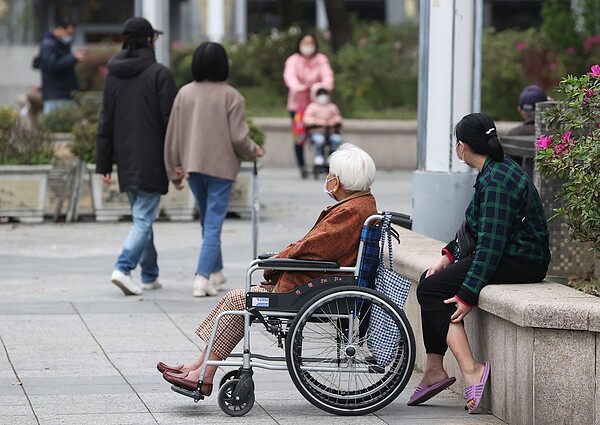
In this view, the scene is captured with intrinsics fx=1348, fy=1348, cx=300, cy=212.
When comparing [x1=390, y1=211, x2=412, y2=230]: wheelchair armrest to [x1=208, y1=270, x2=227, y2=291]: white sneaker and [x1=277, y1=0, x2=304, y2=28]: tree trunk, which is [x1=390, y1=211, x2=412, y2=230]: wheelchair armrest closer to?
[x1=208, y1=270, x2=227, y2=291]: white sneaker

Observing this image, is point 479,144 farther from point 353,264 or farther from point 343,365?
point 343,365

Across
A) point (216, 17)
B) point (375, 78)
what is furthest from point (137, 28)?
point (216, 17)

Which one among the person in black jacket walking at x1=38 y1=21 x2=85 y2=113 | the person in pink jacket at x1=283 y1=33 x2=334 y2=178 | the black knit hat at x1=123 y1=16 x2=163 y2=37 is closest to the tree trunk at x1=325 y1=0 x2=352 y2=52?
the person in pink jacket at x1=283 y1=33 x2=334 y2=178

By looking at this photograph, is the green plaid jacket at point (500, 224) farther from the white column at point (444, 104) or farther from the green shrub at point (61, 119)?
the green shrub at point (61, 119)

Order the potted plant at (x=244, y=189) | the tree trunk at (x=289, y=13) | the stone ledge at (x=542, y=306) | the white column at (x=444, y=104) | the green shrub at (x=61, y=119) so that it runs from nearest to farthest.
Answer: the stone ledge at (x=542, y=306)
the white column at (x=444, y=104)
the potted plant at (x=244, y=189)
the green shrub at (x=61, y=119)
the tree trunk at (x=289, y=13)

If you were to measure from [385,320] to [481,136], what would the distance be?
94cm

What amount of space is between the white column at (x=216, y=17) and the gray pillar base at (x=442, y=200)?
2472 cm

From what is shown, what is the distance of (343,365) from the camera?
6121 mm

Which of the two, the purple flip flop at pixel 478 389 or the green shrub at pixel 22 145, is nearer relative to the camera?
the purple flip flop at pixel 478 389

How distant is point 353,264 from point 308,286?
25 cm

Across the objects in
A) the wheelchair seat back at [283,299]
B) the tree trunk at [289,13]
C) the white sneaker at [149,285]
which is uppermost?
the tree trunk at [289,13]

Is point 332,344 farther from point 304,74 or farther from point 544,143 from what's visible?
point 304,74

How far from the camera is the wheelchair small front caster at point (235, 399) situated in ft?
19.9

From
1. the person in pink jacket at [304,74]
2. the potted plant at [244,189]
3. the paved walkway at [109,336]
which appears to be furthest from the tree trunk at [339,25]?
the paved walkway at [109,336]
